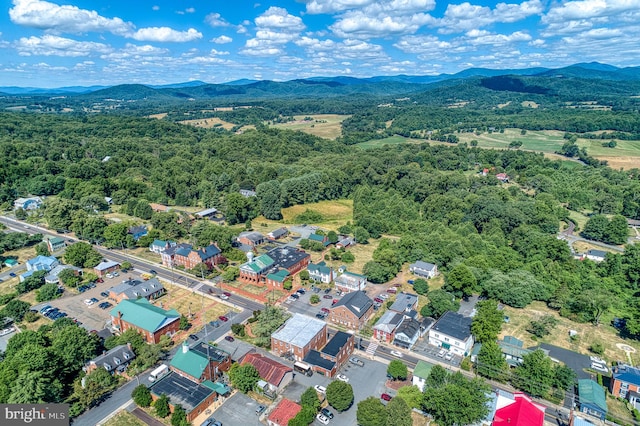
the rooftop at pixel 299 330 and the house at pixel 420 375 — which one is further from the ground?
the rooftop at pixel 299 330

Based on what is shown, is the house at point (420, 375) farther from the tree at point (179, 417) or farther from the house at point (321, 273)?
the house at point (321, 273)

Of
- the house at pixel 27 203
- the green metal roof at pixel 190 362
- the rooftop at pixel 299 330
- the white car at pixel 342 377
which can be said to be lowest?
the white car at pixel 342 377

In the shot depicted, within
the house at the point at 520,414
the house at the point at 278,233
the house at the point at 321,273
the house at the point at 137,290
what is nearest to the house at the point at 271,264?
the house at the point at 321,273

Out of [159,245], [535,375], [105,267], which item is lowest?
[535,375]

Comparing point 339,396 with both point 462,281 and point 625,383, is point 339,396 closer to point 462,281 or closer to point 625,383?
point 625,383

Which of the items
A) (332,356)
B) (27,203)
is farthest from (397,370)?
(27,203)

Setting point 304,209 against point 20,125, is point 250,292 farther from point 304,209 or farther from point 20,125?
point 20,125
